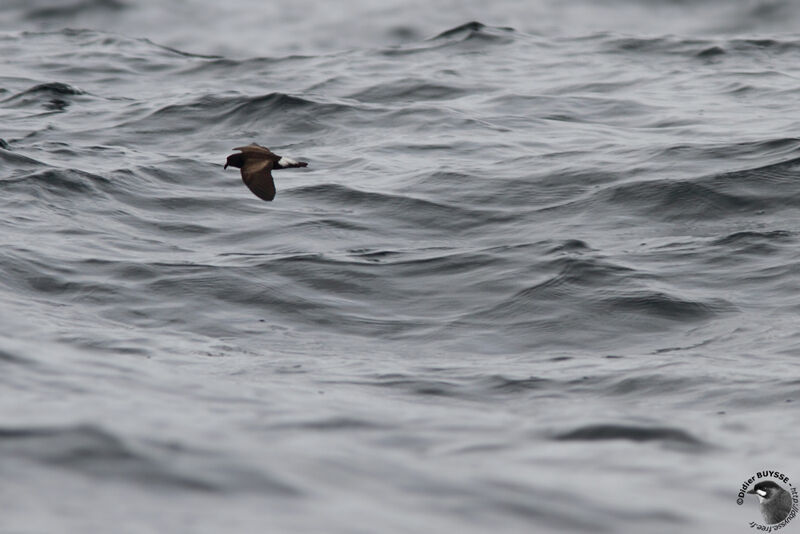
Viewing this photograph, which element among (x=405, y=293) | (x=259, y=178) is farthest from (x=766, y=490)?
(x=259, y=178)

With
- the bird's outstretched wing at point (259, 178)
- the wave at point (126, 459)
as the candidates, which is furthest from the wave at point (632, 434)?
the bird's outstretched wing at point (259, 178)

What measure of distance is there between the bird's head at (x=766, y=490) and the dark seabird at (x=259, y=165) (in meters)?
3.86

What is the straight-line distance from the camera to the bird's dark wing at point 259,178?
26.9ft

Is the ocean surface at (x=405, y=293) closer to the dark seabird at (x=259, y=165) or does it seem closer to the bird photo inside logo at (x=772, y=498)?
the bird photo inside logo at (x=772, y=498)

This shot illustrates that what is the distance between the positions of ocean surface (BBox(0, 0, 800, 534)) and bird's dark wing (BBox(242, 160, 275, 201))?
747mm

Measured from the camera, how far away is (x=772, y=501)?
17.0 feet

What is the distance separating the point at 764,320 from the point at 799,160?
133 inches

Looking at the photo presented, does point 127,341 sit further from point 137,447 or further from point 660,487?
point 660,487

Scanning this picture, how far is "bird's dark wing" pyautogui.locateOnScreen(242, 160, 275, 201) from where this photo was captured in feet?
26.9

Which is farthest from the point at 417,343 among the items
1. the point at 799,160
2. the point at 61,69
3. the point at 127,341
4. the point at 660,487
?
the point at 61,69

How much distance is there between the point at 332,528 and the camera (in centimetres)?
484

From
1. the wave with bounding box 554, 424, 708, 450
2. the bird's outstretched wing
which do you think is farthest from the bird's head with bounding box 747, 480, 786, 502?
the bird's outstretched wing

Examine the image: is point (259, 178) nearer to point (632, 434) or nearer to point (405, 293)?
point (405, 293)

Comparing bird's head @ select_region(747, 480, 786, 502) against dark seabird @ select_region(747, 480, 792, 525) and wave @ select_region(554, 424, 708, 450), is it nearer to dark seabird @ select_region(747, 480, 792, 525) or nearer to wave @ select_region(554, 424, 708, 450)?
dark seabird @ select_region(747, 480, 792, 525)
